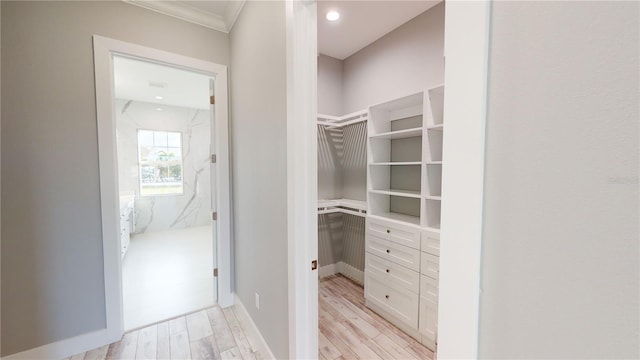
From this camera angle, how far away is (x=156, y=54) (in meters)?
2.04

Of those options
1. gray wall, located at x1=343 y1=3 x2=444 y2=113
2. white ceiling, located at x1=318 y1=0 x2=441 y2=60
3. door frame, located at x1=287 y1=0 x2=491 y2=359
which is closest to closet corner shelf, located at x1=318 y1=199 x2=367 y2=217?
gray wall, located at x1=343 y1=3 x2=444 y2=113

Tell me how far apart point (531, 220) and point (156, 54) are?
8.60ft

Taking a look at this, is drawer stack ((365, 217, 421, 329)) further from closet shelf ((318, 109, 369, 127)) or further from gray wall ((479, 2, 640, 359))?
gray wall ((479, 2, 640, 359))

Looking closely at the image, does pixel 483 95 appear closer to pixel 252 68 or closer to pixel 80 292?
pixel 252 68

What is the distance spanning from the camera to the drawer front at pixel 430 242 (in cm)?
179

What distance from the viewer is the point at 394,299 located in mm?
2113

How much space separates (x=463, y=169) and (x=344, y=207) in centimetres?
241

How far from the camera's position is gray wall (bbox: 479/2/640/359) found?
321 mm

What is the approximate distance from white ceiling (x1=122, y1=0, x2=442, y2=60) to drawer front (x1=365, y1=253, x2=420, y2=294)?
223 centimetres

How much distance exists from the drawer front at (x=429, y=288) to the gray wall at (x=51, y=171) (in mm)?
2464

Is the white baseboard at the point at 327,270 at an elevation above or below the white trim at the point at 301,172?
below

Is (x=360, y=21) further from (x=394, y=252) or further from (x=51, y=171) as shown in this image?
(x=51, y=171)

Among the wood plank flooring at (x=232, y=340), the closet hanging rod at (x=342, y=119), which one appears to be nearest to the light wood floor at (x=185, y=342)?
the wood plank flooring at (x=232, y=340)

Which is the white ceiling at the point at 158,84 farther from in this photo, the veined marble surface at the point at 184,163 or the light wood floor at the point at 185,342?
the light wood floor at the point at 185,342
